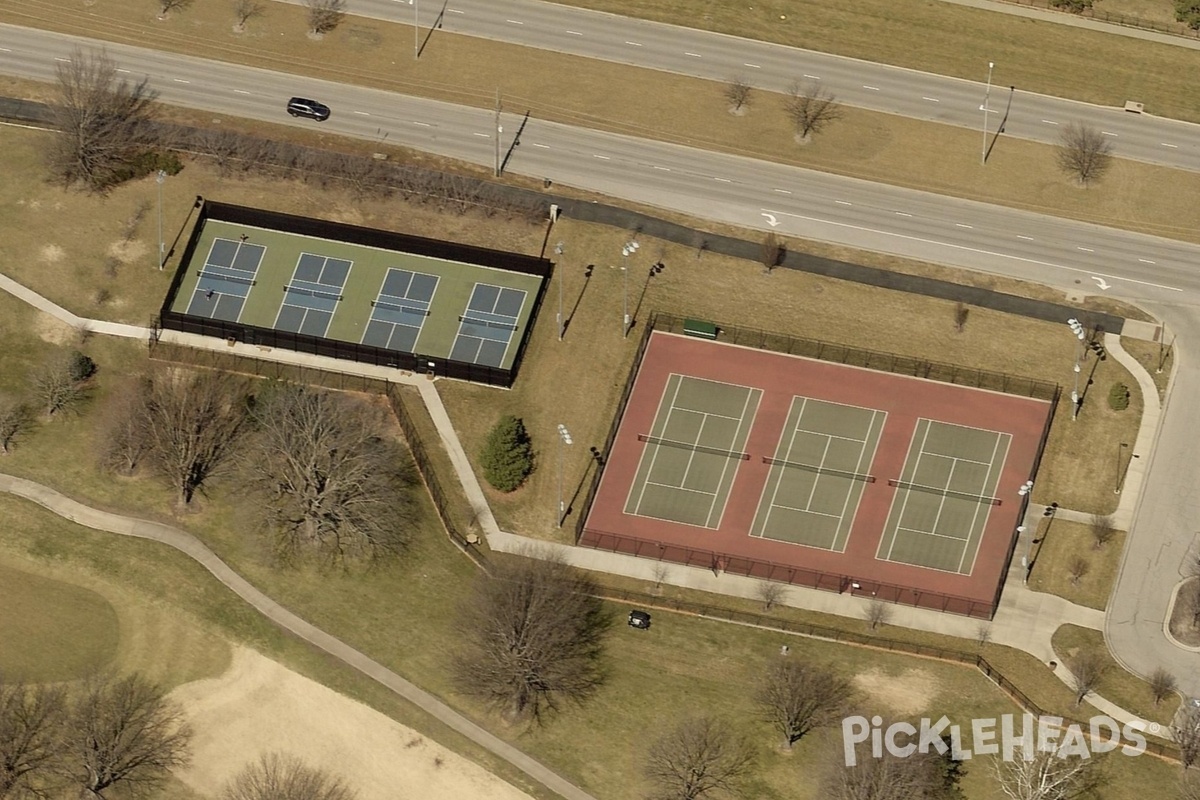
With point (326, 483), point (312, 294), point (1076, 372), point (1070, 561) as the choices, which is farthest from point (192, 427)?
point (1076, 372)

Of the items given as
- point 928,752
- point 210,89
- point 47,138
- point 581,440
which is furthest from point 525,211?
point 928,752

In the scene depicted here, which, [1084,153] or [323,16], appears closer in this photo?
[1084,153]

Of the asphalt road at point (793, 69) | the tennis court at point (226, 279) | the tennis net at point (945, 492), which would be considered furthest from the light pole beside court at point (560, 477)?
the asphalt road at point (793, 69)

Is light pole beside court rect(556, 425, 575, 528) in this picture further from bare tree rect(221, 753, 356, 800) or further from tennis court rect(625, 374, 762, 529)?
bare tree rect(221, 753, 356, 800)

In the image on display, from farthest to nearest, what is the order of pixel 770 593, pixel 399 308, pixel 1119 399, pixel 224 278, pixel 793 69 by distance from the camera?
pixel 793 69 → pixel 224 278 → pixel 399 308 → pixel 1119 399 → pixel 770 593

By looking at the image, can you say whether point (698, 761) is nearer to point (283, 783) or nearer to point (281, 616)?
point (283, 783)

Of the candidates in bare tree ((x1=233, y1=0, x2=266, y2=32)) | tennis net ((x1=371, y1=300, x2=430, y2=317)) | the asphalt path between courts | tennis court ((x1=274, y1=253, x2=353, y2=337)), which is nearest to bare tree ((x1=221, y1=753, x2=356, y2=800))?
tennis court ((x1=274, y1=253, x2=353, y2=337))
